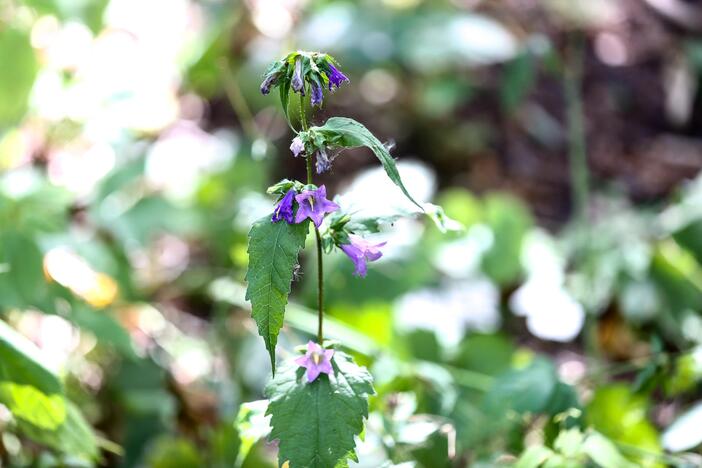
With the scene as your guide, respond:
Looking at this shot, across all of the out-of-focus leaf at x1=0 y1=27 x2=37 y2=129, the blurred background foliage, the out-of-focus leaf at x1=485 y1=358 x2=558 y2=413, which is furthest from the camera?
the out-of-focus leaf at x1=0 y1=27 x2=37 y2=129

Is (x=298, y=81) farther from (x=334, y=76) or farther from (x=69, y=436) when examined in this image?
(x=69, y=436)

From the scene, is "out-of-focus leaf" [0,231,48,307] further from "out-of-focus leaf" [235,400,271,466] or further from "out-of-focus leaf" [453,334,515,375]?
"out-of-focus leaf" [453,334,515,375]

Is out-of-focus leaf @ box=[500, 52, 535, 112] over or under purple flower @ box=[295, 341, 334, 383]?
over

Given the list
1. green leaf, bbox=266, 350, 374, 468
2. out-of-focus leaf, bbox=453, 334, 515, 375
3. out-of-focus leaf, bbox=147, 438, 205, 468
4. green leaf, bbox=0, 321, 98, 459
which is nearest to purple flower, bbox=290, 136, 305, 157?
green leaf, bbox=266, 350, 374, 468

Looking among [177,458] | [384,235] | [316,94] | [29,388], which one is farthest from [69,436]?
[384,235]

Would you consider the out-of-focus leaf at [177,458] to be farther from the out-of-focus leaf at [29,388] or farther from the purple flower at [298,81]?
the purple flower at [298,81]

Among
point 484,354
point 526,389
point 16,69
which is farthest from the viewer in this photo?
point 16,69

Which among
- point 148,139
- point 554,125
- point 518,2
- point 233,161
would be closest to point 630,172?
point 554,125
